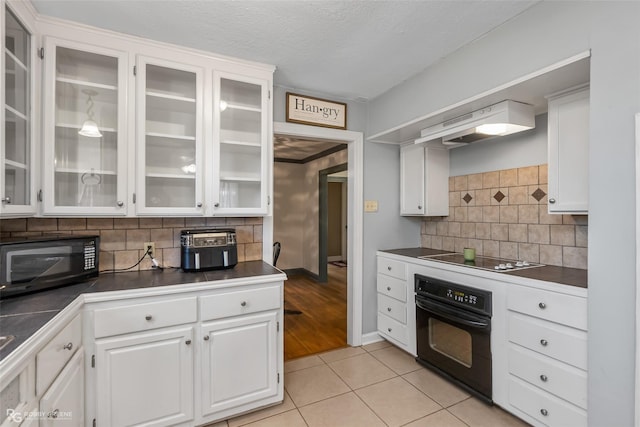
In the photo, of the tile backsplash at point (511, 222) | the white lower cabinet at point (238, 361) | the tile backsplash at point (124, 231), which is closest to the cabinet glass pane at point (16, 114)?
the tile backsplash at point (124, 231)

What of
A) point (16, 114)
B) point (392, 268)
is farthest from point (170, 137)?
point (392, 268)

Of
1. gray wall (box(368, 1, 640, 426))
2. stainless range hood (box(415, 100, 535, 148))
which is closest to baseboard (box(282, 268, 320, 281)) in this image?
stainless range hood (box(415, 100, 535, 148))

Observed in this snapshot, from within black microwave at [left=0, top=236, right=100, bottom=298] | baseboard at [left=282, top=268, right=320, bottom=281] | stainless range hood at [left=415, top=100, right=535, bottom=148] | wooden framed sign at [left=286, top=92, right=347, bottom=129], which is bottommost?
baseboard at [left=282, top=268, right=320, bottom=281]

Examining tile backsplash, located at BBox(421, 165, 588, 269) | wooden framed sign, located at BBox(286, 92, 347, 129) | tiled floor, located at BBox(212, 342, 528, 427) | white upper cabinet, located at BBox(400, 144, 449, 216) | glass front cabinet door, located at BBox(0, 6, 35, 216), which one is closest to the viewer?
glass front cabinet door, located at BBox(0, 6, 35, 216)

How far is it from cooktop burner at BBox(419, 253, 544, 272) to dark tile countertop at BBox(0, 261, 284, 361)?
4.61 feet

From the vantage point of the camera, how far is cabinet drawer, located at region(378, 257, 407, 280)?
263 cm

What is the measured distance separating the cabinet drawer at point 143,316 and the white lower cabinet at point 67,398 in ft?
0.48

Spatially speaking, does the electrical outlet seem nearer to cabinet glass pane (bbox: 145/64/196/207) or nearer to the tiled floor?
cabinet glass pane (bbox: 145/64/196/207)

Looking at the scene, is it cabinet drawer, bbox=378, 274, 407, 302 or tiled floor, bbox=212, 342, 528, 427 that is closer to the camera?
tiled floor, bbox=212, 342, 528, 427

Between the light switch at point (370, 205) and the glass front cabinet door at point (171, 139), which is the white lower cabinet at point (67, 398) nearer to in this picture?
the glass front cabinet door at point (171, 139)

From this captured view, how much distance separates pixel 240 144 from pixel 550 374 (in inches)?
93.5

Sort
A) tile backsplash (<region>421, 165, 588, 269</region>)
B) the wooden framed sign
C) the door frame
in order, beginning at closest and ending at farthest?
tile backsplash (<region>421, 165, 588, 269</region>) → the wooden framed sign → the door frame

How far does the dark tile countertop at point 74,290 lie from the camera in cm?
109

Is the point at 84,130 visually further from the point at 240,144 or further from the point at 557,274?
the point at 557,274
